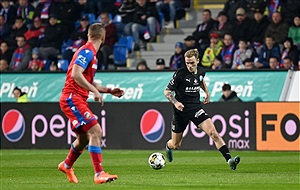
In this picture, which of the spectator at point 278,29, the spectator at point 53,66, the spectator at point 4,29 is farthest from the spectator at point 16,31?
the spectator at point 278,29

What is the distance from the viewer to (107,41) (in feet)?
85.4

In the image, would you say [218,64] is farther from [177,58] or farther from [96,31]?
[96,31]

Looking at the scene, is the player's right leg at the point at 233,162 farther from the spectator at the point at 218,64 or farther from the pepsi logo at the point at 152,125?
the spectator at the point at 218,64

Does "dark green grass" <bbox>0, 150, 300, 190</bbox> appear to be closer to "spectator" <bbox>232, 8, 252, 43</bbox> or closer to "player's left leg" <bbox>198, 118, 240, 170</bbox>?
"player's left leg" <bbox>198, 118, 240, 170</bbox>

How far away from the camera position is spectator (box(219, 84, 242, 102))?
70.4ft

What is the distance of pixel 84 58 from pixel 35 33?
1598 centimetres

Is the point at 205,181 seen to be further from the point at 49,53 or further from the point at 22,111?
A: the point at 49,53

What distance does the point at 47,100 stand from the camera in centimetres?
2366

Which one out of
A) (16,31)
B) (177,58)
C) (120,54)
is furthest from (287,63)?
(16,31)

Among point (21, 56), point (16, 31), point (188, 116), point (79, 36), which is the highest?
point (188, 116)

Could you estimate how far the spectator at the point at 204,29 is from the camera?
80.1 ft

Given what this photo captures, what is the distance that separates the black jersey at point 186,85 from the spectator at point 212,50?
26.8 ft

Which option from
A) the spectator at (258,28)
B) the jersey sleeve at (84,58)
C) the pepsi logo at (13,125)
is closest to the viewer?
the jersey sleeve at (84,58)

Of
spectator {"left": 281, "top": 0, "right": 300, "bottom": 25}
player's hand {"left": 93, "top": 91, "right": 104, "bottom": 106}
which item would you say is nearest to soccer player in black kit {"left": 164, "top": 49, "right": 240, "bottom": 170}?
player's hand {"left": 93, "top": 91, "right": 104, "bottom": 106}
